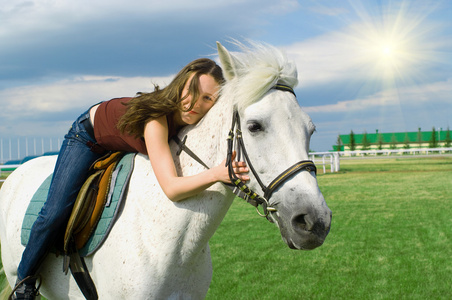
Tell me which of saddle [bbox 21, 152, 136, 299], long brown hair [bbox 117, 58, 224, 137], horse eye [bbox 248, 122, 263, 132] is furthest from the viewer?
saddle [bbox 21, 152, 136, 299]

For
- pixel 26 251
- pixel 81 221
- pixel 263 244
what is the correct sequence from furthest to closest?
pixel 263 244
pixel 26 251
pixel 81 221

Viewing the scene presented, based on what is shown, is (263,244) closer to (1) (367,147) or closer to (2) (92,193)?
(2) (92,193)

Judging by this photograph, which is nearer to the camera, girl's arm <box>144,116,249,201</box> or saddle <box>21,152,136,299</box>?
girl's arm <box>144,116,249,201</box>

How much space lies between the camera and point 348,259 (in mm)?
7559

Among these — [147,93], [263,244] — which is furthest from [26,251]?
[263,244]

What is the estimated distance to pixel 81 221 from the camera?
2.83 meters

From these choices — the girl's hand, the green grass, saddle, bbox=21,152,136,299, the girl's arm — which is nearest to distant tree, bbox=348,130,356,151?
the green grass

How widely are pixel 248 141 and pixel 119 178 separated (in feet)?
3.39

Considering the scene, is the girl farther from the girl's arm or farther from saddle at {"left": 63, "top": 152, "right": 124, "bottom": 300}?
saddle at {"left": 63, "top": 152, "right": 124, "bottom": 300}

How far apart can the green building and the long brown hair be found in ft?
316

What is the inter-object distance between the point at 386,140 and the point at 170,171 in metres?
109

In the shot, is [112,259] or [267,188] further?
[112,259]

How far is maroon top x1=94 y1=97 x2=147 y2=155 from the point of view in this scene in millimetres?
2814

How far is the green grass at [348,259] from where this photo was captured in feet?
20.0
